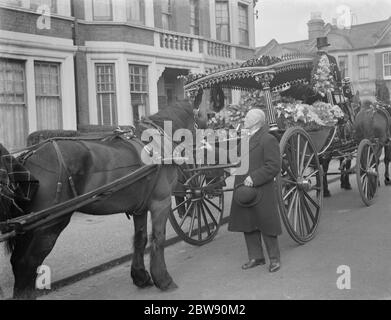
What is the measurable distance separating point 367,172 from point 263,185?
13.0 feet

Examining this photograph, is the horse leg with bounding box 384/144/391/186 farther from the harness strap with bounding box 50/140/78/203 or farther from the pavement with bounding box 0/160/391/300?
the harness strap with bounding box 50/140/78/203

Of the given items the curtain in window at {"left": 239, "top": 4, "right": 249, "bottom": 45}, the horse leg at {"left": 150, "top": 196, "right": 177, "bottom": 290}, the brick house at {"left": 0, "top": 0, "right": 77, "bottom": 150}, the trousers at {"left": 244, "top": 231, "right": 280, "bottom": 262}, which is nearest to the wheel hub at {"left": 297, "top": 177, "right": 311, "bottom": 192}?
the trousers at {"left": 244, "top": 231, "right": 280, "bottom": 262}

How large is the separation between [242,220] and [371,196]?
14.4 ft

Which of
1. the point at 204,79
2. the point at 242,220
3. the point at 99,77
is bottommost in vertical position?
Result: the point at 242,220

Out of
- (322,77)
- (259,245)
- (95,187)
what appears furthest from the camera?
(322,77)

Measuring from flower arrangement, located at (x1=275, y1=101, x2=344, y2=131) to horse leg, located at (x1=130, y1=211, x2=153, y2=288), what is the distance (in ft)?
9.62

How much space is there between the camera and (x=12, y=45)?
10.5 metres

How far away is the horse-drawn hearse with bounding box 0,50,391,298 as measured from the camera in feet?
12.7

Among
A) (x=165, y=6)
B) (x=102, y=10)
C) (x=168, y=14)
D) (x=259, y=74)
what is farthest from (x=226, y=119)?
(x=165, y=6)

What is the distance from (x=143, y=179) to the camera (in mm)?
4656

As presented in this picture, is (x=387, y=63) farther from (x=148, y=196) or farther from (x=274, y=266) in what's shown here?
(x=148, y=196)
